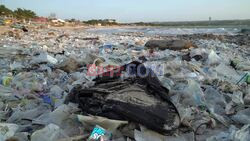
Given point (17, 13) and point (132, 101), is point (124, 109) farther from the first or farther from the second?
point (17, 13)

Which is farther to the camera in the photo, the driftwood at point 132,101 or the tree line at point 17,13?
the tree line at point 17,13

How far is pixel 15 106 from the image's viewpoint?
9.30 feet

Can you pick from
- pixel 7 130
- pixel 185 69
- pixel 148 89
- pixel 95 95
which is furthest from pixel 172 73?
pixel 7 130

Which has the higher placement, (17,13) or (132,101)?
(17,13)

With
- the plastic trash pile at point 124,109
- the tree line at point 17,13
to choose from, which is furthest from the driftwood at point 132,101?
the tree line at point 17,13

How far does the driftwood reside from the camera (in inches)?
81.4

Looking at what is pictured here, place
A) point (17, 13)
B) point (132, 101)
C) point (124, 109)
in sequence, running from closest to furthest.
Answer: point (124, 109) < point (132, 101) < point (17, 13)

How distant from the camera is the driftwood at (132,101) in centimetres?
207

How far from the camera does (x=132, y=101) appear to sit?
2.25 metres

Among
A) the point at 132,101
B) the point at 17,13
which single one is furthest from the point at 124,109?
the point at 17,13

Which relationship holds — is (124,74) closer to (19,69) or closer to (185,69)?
(185,69)

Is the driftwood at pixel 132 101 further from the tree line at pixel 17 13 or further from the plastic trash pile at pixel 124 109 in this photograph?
the tree line at pixel 17 13

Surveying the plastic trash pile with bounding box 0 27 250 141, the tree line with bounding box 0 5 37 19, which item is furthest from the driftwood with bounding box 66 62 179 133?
the tree line with bounding box 0 5 37 19

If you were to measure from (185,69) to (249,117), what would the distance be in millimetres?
1965
